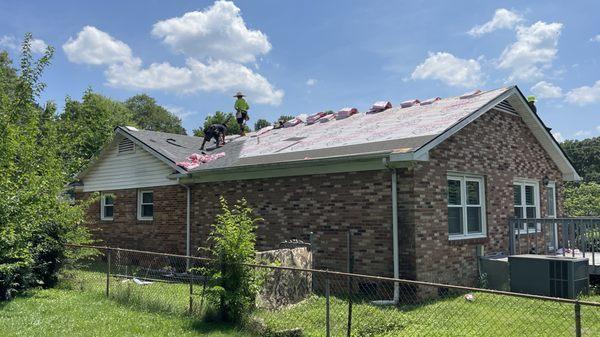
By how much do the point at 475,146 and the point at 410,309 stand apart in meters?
4.63

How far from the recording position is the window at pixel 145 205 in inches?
636

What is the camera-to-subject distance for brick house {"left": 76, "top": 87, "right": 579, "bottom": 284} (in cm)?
998

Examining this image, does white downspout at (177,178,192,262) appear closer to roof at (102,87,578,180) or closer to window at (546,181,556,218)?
roof at (102,87,578,180)

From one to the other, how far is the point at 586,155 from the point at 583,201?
2087 centimetres

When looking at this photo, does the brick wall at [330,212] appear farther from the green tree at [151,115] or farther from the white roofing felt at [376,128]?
the green tree at [151,115]

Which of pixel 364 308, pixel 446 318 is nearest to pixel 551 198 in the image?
pixel 446 318

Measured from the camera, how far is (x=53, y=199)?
1078 centimetres

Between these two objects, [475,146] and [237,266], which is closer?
[237,266]

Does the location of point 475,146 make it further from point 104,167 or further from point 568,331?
point 104,167

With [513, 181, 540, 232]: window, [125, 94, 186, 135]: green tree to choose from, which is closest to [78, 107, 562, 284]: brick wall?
[513, 181, 540, 232]: window

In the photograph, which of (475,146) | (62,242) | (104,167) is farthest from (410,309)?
(104,167)

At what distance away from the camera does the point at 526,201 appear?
14328mm

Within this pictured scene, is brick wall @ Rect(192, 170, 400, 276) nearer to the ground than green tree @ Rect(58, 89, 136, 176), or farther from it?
nearer to the ground

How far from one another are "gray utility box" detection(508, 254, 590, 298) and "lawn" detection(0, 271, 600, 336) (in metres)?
0.56
